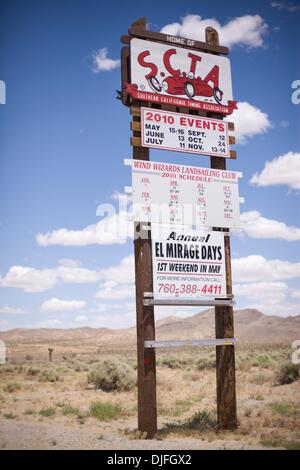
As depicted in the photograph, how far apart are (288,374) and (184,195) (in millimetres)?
9828

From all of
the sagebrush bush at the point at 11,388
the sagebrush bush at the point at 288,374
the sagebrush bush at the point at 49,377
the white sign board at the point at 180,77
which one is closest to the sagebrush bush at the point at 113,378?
the sagebrush bush at the point at 11,388

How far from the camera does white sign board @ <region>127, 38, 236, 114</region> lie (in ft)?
31.3

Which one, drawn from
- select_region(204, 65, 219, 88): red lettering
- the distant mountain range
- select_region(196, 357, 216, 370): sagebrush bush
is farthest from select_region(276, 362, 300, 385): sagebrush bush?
the distant mountain range

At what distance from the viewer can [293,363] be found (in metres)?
17.1

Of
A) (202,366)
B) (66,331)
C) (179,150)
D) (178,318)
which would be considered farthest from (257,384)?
(178,318)

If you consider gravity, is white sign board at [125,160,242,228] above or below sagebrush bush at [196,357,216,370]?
above

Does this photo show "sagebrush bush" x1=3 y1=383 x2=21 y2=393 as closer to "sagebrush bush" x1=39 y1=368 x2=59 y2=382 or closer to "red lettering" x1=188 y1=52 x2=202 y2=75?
"sagebrush bush" x1=39 y1=368 x2=59 y2=382

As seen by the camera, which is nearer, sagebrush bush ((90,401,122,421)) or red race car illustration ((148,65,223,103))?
red race car illustration ((148,65,223,103))

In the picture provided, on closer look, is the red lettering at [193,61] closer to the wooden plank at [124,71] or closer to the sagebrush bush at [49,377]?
the wooden plank at [124,71]

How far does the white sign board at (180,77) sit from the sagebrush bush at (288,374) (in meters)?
9.90

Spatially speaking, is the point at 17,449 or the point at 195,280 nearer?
the point at 17,449

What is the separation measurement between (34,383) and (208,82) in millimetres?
13693

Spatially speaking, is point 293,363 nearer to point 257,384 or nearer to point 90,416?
point 257,384
